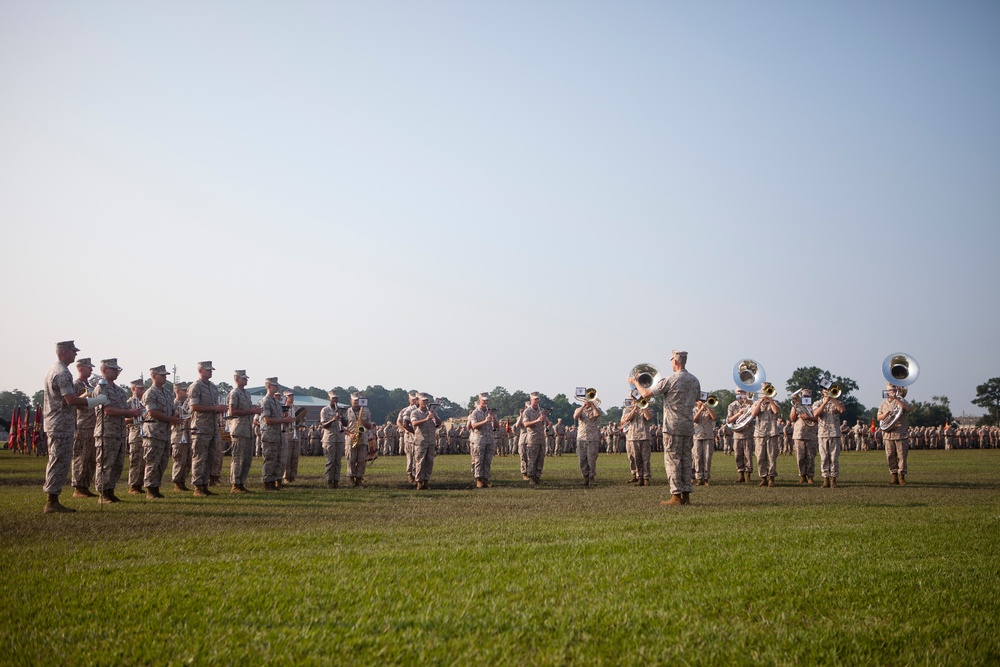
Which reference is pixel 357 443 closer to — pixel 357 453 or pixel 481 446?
pixel 357 453

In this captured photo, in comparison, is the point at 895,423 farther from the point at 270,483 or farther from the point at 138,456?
the point at 138,456

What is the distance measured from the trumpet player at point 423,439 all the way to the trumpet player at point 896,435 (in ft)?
37.2

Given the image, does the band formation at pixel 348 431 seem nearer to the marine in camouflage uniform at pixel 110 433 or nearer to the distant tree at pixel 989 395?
the marine in camouflage uniform at pixel 110 433

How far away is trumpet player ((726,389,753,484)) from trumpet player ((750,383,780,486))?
2.53 feet

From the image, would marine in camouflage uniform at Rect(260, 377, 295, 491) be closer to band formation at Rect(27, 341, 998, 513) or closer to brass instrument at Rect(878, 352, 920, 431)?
band formation at Rect(27, 341, 998, 513)

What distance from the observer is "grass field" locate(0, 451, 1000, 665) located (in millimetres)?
4320

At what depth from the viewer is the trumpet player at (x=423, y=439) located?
57.6 feet

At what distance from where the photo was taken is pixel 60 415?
1202 cm

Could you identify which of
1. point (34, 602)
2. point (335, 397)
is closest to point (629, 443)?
point (335, 397)

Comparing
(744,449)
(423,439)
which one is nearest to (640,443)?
(744,449)

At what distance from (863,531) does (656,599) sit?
4715 millimetres

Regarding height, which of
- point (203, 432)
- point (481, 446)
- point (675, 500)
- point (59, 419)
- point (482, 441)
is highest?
point (59, 419)

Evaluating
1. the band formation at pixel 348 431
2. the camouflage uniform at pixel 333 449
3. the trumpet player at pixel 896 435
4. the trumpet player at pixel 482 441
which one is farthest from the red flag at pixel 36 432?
the trumpet player at pixel 896 435

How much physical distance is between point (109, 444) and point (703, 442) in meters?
14.4
